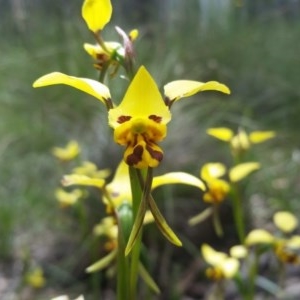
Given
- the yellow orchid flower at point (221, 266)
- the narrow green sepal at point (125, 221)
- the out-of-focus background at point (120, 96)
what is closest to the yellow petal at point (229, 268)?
the yellow orchid flower at point (221, 266)

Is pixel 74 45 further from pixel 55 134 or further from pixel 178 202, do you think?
pixel 178 202

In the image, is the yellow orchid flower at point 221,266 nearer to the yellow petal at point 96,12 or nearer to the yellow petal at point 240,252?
the yellow petal at point 240,252

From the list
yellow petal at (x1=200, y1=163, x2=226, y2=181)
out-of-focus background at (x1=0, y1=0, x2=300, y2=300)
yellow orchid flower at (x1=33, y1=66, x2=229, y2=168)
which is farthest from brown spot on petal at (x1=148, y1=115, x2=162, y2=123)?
out-of-focus background at (x1=0, y1=0, x2=300, y2=300)

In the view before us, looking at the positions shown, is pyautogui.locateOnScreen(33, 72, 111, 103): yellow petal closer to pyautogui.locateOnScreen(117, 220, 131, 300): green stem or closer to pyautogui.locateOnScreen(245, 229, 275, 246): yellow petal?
pyautogui.locateOnScreen(117, 220, 131, 300): green stem

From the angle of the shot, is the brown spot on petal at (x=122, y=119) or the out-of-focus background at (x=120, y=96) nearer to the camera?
the brown spot on petal at (x=122, y=119)

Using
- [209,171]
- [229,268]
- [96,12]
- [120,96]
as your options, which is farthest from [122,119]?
[120,96]
